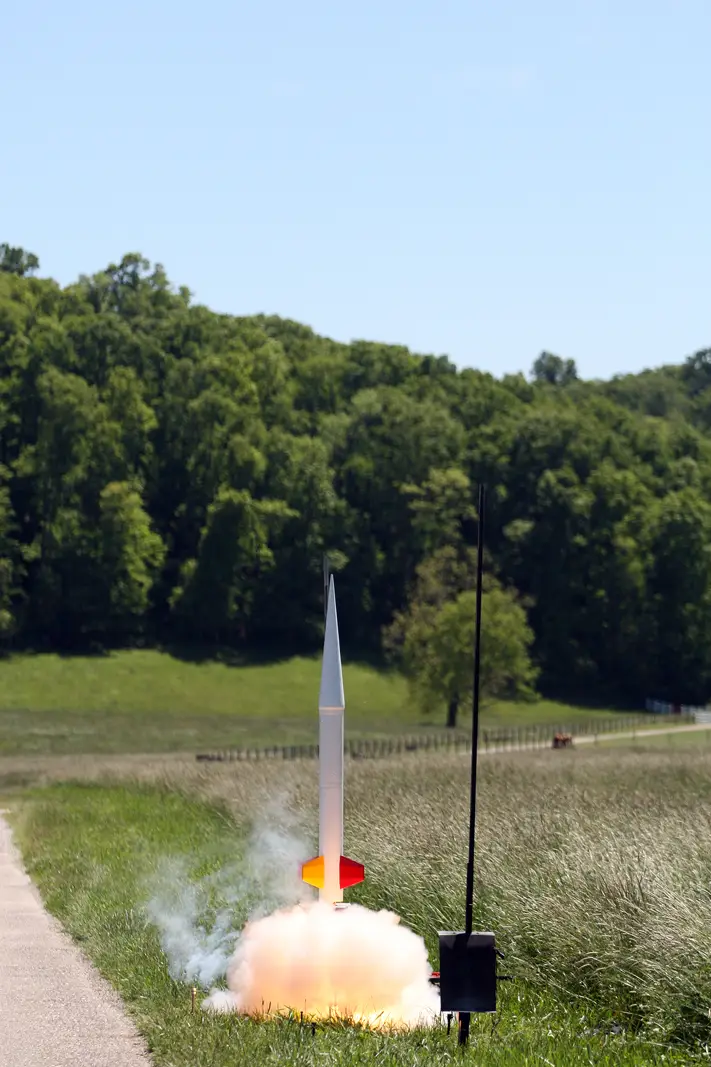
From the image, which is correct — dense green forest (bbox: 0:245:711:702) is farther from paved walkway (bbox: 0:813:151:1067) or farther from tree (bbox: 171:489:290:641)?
paved walkway (bbox: 0:813:151:1067)

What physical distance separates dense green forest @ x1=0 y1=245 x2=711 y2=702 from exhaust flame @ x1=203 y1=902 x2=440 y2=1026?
8945cm

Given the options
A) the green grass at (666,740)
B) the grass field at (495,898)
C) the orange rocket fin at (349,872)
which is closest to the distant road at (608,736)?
the green grass at (666,740)

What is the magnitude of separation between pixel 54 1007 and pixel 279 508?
9680 centimetres

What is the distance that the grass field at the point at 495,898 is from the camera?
12367mm

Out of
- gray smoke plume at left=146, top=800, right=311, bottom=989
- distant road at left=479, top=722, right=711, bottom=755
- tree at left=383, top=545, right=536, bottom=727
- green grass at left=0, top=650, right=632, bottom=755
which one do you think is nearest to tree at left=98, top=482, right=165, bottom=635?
green grass at left=0, top=650, right=632, bottom=755

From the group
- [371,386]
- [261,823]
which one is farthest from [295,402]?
[261,823]

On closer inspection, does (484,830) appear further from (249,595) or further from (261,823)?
(249,595)

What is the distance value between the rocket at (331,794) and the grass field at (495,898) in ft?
3.92

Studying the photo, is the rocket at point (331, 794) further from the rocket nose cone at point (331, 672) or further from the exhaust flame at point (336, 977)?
the exhaust flame at point (336, 977)

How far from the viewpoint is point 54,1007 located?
14.6 meters

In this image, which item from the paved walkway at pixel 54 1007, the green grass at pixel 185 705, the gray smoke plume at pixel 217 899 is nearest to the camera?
the paved walkway at pixel 54 1007

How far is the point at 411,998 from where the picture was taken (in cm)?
1402

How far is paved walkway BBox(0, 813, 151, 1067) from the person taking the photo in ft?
41.4

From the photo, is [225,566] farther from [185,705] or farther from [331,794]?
[331,794]
